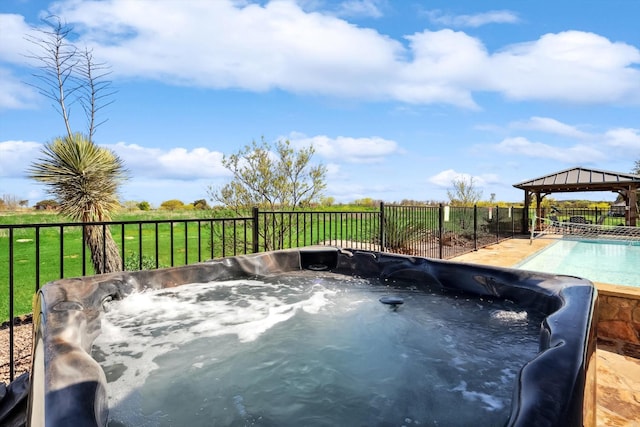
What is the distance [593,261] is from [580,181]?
4.93 metres

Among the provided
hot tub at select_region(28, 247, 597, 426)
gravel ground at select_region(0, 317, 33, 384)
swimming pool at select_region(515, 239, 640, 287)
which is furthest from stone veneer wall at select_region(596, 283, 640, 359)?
gravel ground at select_region(0, 317, 33, 384)

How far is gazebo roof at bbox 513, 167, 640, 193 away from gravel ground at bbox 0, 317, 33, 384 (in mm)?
13230

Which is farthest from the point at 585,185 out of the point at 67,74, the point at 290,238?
the point at 67,74

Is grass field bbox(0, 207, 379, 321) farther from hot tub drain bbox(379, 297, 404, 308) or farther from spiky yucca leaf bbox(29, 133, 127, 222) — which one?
hot tub drain bbox(379, 297, 404, 308)

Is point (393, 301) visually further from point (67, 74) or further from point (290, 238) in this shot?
point (67, 74)

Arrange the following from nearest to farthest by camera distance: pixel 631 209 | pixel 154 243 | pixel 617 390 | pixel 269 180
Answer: pixel 617 390 → pixel 269 180 → pixel 154 243 → pixel 631 209

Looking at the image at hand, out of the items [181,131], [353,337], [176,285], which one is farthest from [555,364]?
[181,131]

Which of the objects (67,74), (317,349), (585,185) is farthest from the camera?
(585,185)

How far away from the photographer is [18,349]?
3.75m

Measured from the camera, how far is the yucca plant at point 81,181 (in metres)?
5.20

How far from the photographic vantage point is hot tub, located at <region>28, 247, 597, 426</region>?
107cm

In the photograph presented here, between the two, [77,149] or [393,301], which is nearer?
[393,301]

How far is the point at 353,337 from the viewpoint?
1984 millimetres

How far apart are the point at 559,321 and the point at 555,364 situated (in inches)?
18.9
